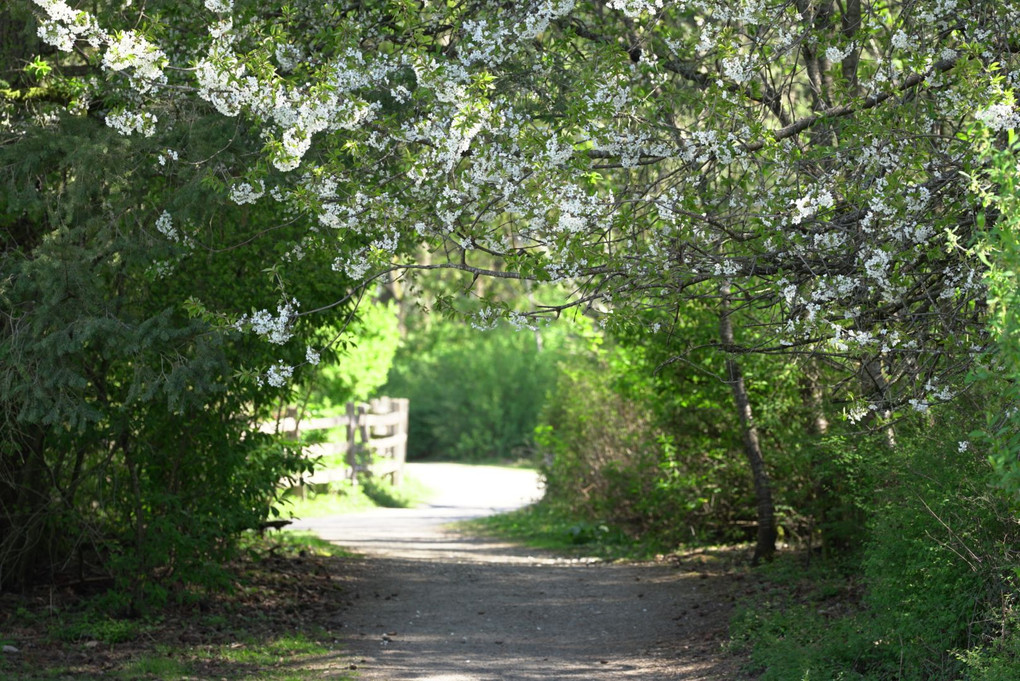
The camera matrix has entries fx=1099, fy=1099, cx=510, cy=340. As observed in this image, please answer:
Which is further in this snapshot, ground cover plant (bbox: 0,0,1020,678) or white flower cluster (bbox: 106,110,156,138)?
white flower cluster (bbox: 106,110,156,138)

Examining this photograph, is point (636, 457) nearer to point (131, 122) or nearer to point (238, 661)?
point (238, 661)

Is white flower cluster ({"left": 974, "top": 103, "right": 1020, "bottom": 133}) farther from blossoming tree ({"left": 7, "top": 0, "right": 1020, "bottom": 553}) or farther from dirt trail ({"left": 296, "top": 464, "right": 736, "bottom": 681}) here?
dirt trail ({"left": 296, "top": 464, "right": 736, "bottom": 681})

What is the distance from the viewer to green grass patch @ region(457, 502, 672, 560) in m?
12.3

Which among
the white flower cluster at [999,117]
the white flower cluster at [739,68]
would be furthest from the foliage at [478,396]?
the white flower cluster at [999,117]

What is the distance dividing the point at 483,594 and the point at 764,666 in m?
3.44

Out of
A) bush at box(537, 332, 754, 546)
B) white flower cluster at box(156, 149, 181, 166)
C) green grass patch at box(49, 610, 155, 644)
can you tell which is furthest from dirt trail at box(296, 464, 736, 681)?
white flower cluster at box(156, 149, 181, 166)

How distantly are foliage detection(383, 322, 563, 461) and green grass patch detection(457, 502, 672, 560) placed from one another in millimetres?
11774

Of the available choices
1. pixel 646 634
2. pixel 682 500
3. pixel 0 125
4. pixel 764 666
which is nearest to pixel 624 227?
pixel 764 666

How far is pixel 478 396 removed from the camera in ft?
93.9

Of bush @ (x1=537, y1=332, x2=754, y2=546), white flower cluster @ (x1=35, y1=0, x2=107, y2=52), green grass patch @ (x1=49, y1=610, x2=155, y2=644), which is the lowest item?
green grass patch @ (x1=49, y1=610, x2=155, y2=644)

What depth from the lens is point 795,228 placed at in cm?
623

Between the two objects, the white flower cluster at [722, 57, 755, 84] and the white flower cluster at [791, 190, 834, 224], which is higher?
the white flower cluster at [722, 57, 755, 84]

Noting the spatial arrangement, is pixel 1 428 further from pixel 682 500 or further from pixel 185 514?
pixel 682 500

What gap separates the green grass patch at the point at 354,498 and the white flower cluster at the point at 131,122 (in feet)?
36.0
